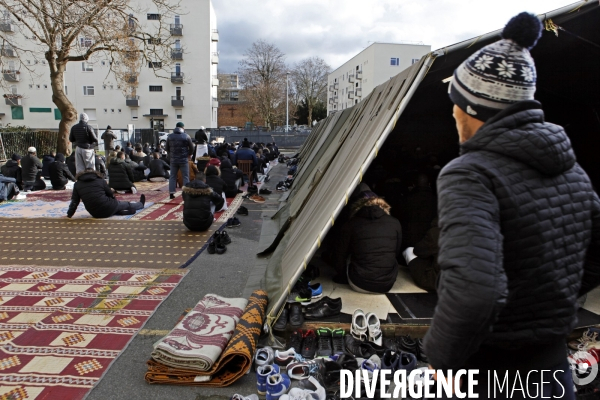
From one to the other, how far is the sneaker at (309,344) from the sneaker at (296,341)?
0.03 meters

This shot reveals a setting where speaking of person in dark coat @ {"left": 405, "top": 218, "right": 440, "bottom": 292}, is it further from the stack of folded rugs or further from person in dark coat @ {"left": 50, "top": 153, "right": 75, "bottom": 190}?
person in dark coat @ {"left": 50, "top": 153, "right": 75, "bottom": 190}

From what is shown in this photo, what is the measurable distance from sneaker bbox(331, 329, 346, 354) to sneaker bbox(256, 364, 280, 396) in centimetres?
57

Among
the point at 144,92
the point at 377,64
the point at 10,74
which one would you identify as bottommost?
the point at 10,74

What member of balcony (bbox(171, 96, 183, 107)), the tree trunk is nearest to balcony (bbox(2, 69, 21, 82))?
the tree trunk

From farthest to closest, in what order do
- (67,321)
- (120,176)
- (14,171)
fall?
(14,171), (120,176), (67,321)

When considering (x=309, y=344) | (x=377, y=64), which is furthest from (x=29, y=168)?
(x=377, y=64)

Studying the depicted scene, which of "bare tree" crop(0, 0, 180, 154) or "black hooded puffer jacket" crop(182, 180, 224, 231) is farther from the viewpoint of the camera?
"bare tree" crop(0, 0, 180, 154)

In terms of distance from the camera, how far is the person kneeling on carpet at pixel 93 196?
6.66 m

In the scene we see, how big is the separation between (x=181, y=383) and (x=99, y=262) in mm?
2901

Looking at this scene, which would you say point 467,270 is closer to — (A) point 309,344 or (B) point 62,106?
(A) point 309,344

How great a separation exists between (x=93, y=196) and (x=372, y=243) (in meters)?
5.33

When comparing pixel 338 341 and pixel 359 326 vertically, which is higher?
pixel 359 326

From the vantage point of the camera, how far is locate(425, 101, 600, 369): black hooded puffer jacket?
3.63 feet

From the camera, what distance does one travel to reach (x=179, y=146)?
8680 mm
